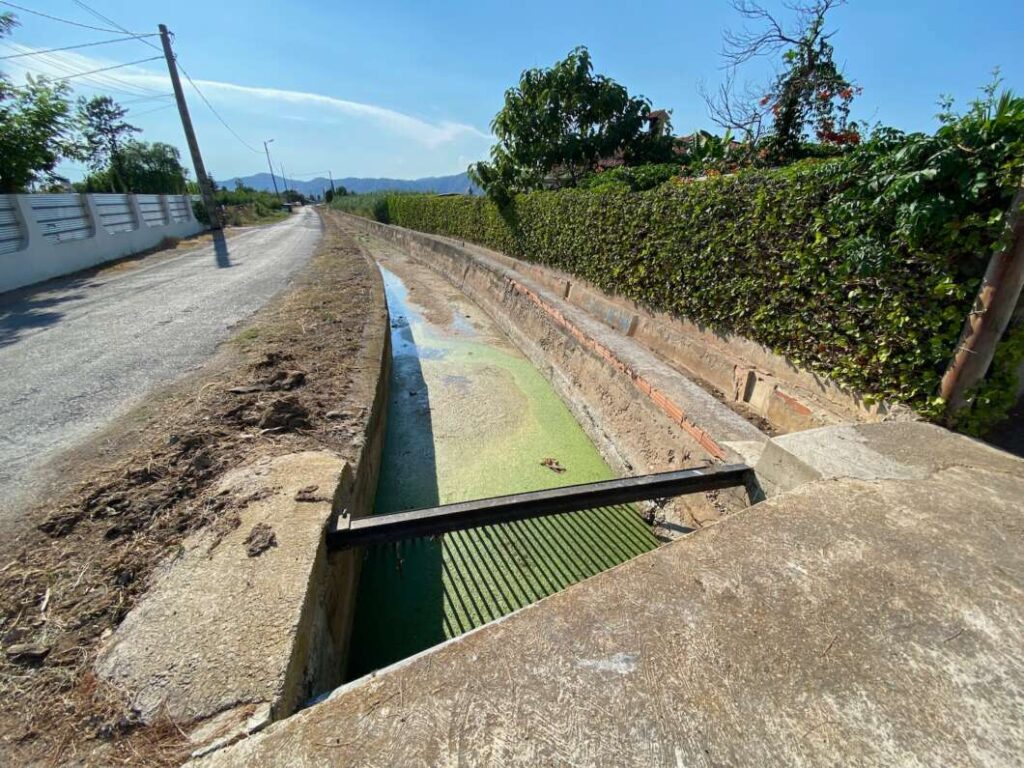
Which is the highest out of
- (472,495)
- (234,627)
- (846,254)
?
(846,254)

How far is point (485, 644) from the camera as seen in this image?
1387 mm

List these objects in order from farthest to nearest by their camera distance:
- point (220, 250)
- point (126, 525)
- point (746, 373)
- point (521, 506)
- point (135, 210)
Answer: point (220, 250), point (135, 210), point (746, 373), point (521, 506), point (126, 525)

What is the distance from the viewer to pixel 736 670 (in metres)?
1.29

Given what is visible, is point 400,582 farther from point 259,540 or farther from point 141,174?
point 141,174

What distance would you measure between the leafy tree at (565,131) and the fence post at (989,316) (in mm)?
10137

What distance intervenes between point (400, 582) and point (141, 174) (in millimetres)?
36197

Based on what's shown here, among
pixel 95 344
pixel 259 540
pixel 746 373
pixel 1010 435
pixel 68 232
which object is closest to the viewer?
pixel 259 540

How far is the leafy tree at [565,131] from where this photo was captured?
10.5m

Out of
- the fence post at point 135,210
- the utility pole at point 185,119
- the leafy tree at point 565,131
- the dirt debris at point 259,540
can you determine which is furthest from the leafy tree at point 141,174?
the dirt debris at point 259,540

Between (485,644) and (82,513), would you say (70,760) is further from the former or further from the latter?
(82,513)

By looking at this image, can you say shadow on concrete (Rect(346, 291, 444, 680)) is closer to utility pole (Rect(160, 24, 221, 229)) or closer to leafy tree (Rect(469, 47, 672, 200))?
leafy tree (Rect(469, 47, 672, 200))

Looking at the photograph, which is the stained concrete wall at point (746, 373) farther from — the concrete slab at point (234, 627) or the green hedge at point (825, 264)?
the concrete slab at point (234, 627)

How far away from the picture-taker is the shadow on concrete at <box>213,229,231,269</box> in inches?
426

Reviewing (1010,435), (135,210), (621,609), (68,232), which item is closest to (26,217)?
(68,232)
